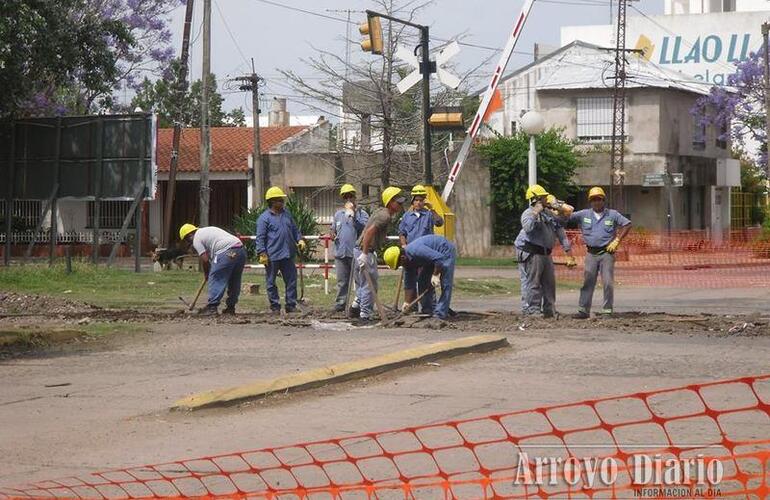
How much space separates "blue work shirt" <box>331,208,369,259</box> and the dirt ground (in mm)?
1329

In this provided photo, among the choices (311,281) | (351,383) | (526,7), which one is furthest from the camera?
(311,281)

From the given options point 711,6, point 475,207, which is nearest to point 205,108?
point 475,207

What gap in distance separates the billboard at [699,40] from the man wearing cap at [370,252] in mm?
59281

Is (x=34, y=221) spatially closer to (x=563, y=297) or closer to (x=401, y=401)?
(x=563, y=297)

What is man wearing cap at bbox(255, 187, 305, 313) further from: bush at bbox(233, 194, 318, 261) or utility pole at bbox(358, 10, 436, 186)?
bush at bbox(233, 194, 318, 261)

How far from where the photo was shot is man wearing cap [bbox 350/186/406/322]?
16.5 meters

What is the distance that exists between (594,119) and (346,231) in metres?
31.0

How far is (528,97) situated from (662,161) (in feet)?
22.1

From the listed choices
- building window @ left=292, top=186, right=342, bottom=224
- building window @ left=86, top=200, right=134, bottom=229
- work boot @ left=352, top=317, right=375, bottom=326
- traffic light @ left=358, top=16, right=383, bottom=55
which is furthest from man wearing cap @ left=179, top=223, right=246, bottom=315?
building window @ left=292, top=186, right=342, bottom=224

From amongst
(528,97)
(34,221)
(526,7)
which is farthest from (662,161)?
(526,7)

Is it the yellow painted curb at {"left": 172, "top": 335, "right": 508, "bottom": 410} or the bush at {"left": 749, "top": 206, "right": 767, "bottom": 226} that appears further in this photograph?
the bush at {"left": 749, "top": 206, "right": 767, "bottom": 226}

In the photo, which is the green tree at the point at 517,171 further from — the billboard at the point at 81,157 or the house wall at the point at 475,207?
the billboard at the point at 81,157

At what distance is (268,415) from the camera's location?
10172 mm

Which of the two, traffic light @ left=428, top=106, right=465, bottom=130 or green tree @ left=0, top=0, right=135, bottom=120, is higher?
green tree @ left=0, top=0, right=135, bottom=120
